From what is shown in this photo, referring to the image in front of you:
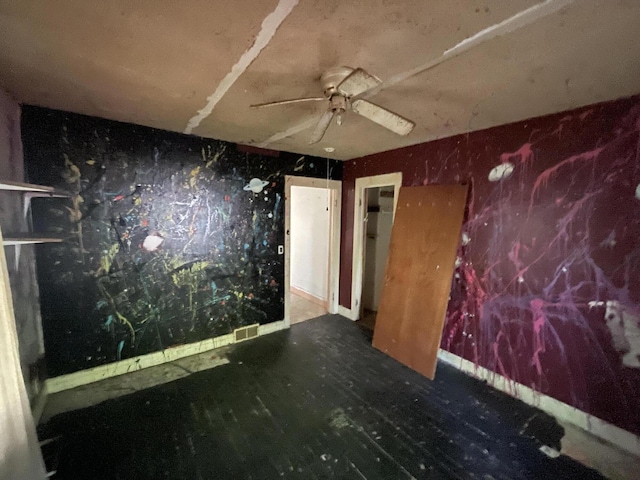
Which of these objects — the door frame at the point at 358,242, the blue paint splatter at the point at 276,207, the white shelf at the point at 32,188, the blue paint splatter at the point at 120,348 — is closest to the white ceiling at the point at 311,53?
the white shelf at the point at 32,188

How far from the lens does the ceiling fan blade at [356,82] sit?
136 centimetres

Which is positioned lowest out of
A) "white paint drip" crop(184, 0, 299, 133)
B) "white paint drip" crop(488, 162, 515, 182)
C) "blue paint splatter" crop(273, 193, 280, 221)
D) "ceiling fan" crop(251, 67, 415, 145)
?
"blue paint splatter" crop(273, 193, 280, 221)

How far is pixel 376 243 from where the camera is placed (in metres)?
4.26

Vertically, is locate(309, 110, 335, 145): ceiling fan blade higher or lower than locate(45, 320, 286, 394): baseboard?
higher

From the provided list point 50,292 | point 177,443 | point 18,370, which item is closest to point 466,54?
point 18,370

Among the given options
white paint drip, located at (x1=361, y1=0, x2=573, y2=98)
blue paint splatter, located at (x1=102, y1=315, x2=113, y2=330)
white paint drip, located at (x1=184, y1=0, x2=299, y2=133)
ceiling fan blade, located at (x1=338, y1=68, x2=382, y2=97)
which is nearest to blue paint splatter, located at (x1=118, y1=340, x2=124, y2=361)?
blue paint splatter, located at (x1=102, y1=315, x2=113, y2=330)

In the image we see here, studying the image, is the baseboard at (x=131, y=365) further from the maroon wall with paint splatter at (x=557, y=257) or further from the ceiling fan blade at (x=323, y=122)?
the maroon wall with paint splatter at (x=557, y=257)

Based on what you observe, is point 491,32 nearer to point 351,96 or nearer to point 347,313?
point 351,96

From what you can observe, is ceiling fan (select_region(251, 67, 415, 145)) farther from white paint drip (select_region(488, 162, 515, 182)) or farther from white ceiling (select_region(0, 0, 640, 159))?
white paint drip (select_region(488, 162, 515, 182))

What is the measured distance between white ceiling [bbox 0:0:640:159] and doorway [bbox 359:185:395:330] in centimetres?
208

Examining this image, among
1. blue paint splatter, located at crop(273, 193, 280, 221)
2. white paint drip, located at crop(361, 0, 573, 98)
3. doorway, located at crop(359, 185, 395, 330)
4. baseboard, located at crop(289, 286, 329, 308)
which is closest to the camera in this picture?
white paint drip, located at crop(361, 0, 573, 98)

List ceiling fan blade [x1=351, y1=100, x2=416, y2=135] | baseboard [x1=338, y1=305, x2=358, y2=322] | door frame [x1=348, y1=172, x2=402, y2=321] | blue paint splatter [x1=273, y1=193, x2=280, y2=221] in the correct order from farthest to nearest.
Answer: baseboard [x1=338, y1=305, x2=358, y2=322]
door frame [x1=348, y1=172, x2=402, y2=321]
blue paint splatter [x1=273, y1=193, x2=280, y2=221]
ceiling fan blade [x1=351, y1=100, x2=416, y2=135]

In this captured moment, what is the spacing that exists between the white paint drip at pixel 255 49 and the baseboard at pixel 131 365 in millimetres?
2345

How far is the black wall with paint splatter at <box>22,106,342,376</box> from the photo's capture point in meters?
2.19
